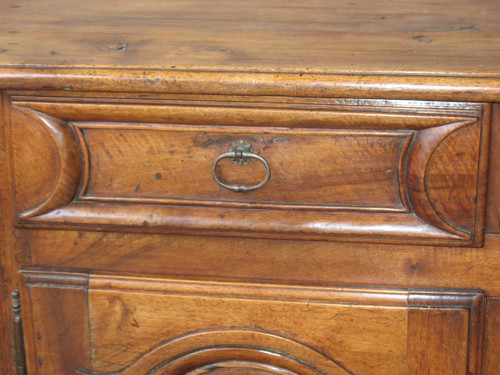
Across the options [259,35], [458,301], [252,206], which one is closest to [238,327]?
[252,206]

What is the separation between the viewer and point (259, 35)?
0.91 m

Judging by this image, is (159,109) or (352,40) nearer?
(159,109)

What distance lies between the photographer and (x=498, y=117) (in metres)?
0.70

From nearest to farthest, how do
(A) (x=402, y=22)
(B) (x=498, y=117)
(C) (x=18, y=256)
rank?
(B) (x=498, y=117) < (C) (x=18, y=256) < (A) (x=402, y=22)

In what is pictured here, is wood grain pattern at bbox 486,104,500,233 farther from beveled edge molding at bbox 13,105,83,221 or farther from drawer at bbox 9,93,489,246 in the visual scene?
Answer: beveled edge molding at bbox 13,105,83,221

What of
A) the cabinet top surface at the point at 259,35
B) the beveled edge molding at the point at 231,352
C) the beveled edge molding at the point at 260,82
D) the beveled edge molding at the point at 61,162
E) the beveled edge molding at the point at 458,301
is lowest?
the beveled edge molding at the point at 231,352

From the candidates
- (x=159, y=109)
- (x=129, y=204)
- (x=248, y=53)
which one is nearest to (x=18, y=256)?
(x=129, y=204)

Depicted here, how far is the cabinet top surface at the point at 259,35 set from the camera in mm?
743

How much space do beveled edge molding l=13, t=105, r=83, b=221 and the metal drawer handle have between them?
0.17 metres

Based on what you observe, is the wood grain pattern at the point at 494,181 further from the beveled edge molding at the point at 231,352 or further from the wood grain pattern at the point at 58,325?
the wood grain pattern at the point at 58,325

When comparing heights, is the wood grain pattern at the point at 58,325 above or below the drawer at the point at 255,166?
below

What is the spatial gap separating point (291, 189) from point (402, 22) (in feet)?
1.24

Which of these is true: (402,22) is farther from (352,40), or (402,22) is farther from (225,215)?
(225,215)

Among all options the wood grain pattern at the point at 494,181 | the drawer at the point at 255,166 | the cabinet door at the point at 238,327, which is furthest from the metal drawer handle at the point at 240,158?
the wood grain pattern at the point at 494,181
